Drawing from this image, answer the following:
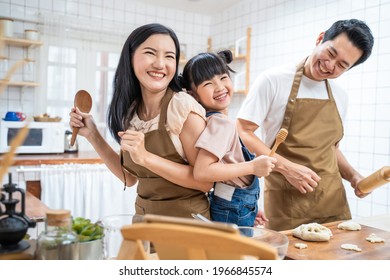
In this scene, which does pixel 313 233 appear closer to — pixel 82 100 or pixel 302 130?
pixel 302 130

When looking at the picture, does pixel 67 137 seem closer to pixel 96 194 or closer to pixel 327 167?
pixel 96 194

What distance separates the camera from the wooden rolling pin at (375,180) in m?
1.20

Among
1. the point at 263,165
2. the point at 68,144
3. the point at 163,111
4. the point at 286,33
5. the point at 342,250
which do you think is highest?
the point at 286,33

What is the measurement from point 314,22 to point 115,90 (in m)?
2.20

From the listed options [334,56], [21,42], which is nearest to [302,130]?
[334,56]

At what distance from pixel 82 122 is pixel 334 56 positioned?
0.91 m

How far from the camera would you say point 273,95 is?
1.49 meters

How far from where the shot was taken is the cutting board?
3.13ft

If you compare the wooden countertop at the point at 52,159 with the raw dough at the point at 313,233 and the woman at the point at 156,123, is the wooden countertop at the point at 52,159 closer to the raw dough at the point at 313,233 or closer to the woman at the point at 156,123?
the woman at the point at 156,123

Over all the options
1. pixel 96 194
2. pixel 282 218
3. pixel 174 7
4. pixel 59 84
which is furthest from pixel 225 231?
pixel 174 7

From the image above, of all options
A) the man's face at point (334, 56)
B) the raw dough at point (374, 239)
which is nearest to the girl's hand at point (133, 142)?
the raw dough at point (374, 239)

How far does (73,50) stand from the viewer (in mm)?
3486

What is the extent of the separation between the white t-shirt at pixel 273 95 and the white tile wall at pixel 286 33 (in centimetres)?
110
